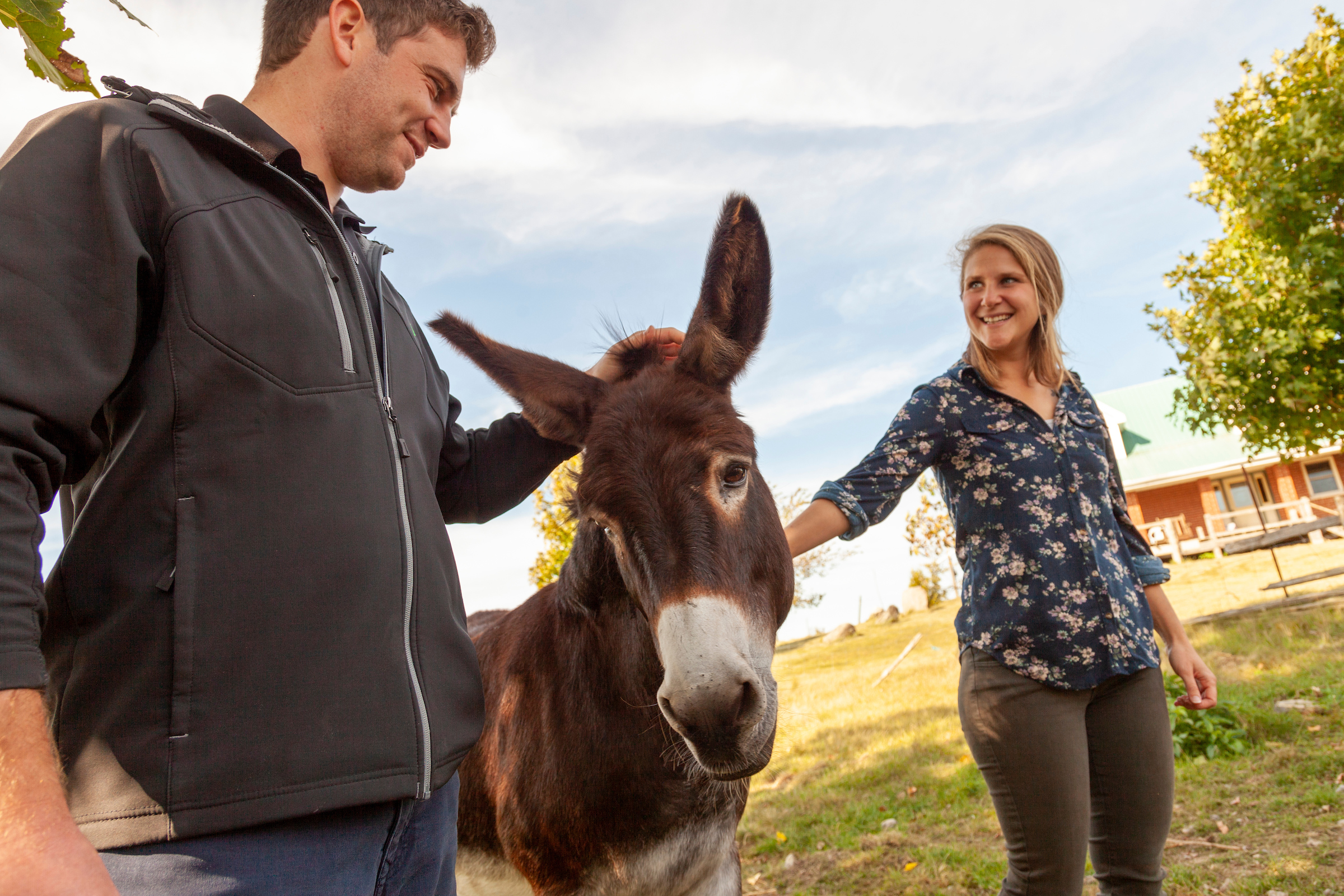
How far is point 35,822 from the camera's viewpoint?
91cm

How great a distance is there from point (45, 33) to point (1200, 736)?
766 centimetres

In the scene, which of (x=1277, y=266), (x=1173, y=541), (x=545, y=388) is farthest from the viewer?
(x=1173, y=541)

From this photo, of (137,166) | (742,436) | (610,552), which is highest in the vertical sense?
(137,166)

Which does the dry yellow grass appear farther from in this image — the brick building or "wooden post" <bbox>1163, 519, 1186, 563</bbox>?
the brick building

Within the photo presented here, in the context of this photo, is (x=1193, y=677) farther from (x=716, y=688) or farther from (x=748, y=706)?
(x=716, y=688)

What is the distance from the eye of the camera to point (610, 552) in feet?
7.73

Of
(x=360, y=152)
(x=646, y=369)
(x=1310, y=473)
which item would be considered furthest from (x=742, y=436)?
(x=1310, y=473)

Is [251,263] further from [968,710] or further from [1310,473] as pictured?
[1310,473]

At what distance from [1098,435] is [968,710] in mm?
1281

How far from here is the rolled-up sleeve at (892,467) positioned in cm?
270

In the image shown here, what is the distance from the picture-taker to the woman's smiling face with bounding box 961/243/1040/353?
120 inches

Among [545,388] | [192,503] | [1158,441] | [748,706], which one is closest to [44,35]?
[192,503]

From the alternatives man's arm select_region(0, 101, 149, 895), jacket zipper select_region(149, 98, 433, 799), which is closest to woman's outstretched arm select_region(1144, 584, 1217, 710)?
jacket zipper select_region(149, 98, 433, 799)

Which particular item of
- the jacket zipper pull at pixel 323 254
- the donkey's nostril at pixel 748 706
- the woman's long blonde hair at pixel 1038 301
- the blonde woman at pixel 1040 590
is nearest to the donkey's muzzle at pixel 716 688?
the donkey's nostril at pixel 748 706
